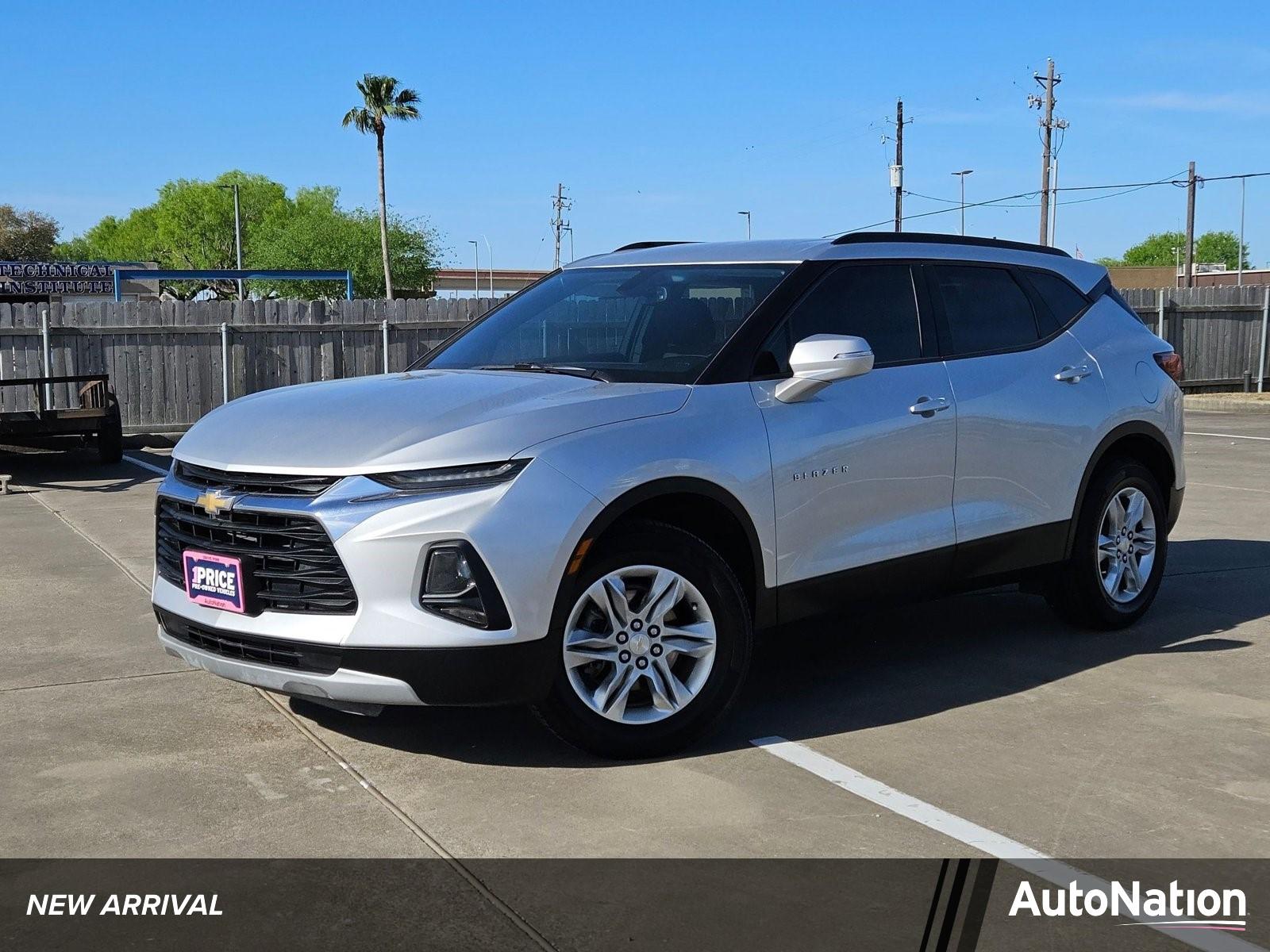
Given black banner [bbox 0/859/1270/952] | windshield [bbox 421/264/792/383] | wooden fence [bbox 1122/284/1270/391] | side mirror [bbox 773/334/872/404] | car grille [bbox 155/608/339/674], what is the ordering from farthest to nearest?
wooden fence [bbox 1122/284/1270/391] < windshield [bbox 421/264/792/383] < side mirror [bbox 773/334/872/404] < car grille [bbox 155/608/339/674] < black banner [bbox 0/859/1270/952]

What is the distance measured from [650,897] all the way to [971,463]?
276 centimetres

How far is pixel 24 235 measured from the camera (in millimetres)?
93312

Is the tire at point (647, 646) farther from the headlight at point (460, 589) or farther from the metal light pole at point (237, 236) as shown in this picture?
the metal light pole at point (237, 236)

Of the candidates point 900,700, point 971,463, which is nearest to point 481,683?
point 900,700

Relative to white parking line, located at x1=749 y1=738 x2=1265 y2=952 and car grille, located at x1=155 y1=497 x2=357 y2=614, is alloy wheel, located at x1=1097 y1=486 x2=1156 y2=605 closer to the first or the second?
white parking line, located at x1=749 y1=738 x2=1265 y2=952

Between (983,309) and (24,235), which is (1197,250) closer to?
(24,235)

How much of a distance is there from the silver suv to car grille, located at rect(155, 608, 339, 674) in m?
0.01

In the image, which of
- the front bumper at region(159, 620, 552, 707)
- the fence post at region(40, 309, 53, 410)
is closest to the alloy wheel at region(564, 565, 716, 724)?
the front bumper at region(159, 620, 552, 707)

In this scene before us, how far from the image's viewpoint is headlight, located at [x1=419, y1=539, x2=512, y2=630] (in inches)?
168

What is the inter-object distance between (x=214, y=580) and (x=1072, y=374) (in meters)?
3.83

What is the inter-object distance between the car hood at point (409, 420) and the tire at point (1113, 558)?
8.15ft

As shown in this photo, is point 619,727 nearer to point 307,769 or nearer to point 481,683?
point 481,683

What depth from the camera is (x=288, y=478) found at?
444 centimetres

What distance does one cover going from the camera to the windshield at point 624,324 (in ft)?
17.0
